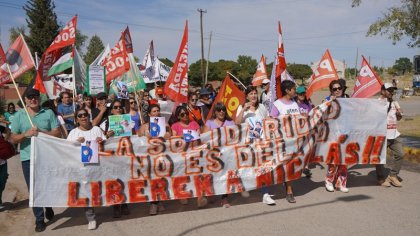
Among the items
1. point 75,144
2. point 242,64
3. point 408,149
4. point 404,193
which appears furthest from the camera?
point 242,64

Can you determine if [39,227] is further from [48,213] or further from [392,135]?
[392,135]

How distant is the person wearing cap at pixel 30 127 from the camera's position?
477 centimetres

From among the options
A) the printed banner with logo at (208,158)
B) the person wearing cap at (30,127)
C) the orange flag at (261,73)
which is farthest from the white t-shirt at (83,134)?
the orange flag at (261,73)

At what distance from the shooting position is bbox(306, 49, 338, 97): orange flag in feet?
23.6

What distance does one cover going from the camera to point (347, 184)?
647 centimetres

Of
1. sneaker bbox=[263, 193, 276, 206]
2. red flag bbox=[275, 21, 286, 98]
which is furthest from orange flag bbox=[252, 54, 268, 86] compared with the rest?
sneaker bbox=[263, 193, 276, 206]

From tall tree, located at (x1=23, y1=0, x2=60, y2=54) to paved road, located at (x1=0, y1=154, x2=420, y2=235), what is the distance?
135 ft

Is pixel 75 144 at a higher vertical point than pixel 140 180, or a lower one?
higher

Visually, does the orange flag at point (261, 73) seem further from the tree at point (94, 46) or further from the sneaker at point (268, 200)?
the tree at point (94, 46)

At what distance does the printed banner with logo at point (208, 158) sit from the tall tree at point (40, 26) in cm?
4209

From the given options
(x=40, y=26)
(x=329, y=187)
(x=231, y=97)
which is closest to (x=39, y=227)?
(x=231, y=97)

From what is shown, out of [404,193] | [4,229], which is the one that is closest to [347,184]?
[404,193]

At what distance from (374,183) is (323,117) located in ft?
5.41

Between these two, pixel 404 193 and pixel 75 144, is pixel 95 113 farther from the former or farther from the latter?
pixel 404 193
